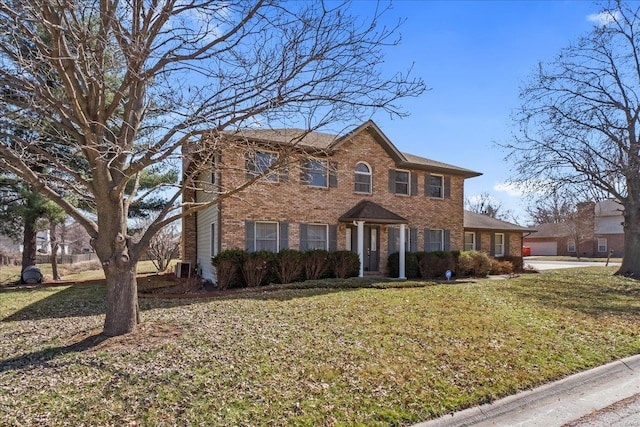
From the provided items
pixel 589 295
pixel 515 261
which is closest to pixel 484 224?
pixel 515 261

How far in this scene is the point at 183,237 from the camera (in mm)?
19797

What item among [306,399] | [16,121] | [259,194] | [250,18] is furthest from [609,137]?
[16,121]

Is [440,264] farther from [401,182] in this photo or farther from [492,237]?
[492,237]

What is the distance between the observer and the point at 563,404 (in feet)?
A: 15.9

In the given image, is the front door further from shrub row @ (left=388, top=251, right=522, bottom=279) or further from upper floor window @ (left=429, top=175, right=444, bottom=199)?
upper floor window @ (left=429, top=175, right=444, bottom=199)

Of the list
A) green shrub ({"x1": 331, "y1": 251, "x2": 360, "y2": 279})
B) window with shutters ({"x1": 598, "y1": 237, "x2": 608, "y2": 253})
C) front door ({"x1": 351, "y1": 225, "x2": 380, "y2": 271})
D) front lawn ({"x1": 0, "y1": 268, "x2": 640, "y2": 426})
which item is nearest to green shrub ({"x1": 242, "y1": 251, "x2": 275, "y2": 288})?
green shrub ({"x1": 331, "y1": 251, "x2": 360, "y2": 279})

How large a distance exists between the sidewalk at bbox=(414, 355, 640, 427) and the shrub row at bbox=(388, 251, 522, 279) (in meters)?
11.2

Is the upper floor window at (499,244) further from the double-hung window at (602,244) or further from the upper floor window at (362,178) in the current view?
the double-hung window at (602,244)

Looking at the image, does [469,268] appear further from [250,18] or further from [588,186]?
[250,18]

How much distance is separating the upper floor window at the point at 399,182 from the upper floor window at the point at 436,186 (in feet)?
4.85

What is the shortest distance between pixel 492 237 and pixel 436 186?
5907mm

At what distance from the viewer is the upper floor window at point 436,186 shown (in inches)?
763

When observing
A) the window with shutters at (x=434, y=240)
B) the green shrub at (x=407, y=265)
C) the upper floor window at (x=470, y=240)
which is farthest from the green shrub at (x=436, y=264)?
the upper floor window at (x=470, y=240)

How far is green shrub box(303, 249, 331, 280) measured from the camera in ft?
47.4
